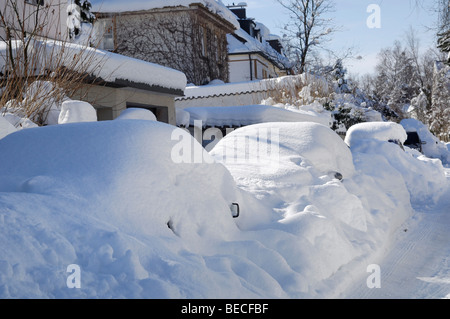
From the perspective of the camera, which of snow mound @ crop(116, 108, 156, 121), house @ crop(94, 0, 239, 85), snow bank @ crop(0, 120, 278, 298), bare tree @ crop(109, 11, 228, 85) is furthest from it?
bare tree @ crop(109, 11, 228, 85)

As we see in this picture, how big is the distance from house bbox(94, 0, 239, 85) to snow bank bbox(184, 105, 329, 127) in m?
10.4

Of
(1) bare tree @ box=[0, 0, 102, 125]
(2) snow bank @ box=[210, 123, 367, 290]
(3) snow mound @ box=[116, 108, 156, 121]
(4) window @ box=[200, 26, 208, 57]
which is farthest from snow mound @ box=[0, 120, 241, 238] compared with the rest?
(4) window @ box=[200, 26, 208, 57]

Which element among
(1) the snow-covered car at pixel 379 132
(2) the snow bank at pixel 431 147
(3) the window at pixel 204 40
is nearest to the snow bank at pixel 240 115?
(1) the snow-covered car at pixel 379 132

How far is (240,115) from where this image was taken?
13086 millimetres

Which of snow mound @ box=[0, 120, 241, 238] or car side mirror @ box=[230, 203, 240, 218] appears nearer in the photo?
snow mound @ box=[0, 120, 241, 238]

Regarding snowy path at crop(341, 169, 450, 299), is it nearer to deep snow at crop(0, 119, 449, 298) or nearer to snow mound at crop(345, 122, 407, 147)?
deep snow at crop(0, 119, 449, 298)

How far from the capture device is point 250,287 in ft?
11.5

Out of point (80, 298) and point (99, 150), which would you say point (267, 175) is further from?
point (80, 298)

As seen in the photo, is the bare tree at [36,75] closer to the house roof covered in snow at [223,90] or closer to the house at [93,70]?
the house at [93,70]

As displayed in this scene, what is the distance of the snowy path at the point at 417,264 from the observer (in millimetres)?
4316

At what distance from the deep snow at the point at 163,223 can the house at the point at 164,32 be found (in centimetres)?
1755

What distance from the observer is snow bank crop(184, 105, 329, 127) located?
1291 centimetres
